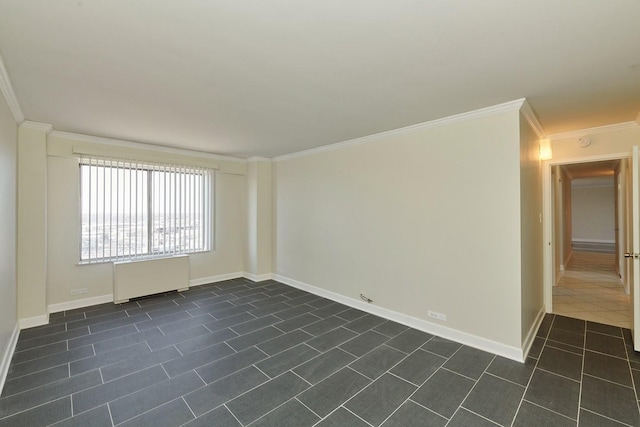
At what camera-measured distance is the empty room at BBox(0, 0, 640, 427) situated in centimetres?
175

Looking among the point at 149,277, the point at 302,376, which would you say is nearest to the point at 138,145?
the point at 149,277

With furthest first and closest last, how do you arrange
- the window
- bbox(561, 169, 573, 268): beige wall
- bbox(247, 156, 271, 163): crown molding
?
bbox(561, 169, 573, 268): beige wall
bbox(247, 156, 271, 163): crown molding
the window

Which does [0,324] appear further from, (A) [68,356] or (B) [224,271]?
(B) [224,271]

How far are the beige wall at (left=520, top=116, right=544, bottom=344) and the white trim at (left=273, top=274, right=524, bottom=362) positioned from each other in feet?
0.71

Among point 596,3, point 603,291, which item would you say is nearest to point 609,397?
point 596,3

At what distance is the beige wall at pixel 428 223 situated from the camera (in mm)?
2797

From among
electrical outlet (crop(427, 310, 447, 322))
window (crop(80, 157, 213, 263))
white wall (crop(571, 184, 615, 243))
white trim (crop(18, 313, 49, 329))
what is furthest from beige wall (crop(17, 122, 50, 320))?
white wall (crop(571, 184, 615, 243))

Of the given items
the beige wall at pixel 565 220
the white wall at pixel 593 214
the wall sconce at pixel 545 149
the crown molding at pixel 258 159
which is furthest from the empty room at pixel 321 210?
the white wall at pixel 593 214

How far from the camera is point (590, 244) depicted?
33.5 feet

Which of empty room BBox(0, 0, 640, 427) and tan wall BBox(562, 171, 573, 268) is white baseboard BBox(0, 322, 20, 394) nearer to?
empty room BBox(0, 0, 640, 427)

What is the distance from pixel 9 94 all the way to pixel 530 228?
5.18 meters

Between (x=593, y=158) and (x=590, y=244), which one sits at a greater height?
(x=593, y=158)

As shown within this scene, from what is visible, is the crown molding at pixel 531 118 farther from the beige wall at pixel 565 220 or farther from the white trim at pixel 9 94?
the white trim at pixel 9 94

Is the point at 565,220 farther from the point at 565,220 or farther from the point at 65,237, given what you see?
the point at 65,237
